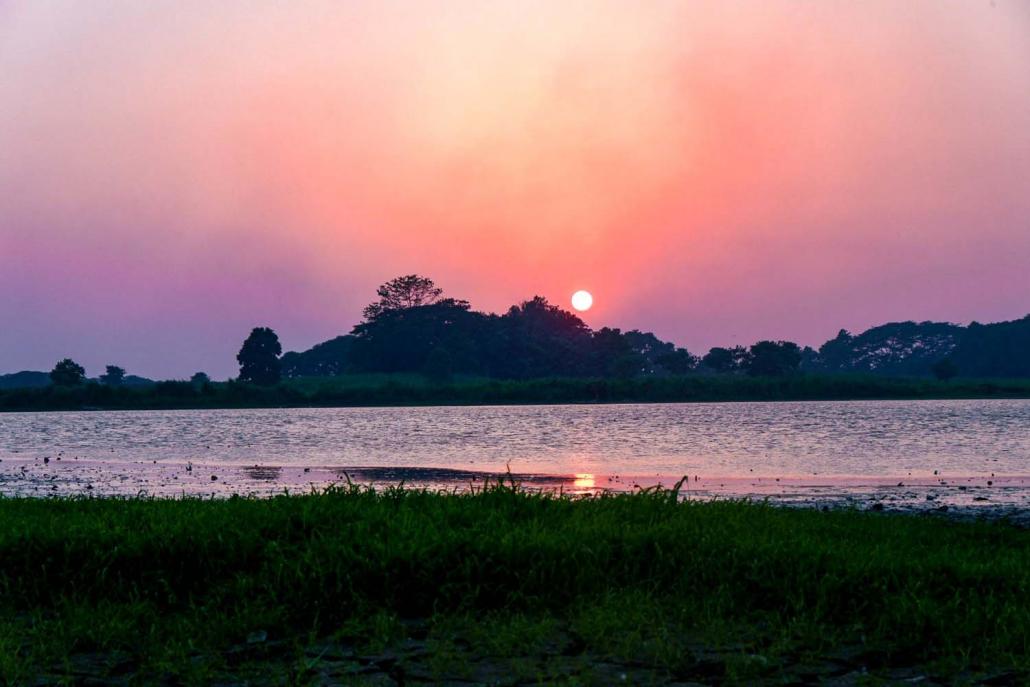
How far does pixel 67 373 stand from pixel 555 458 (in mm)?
99288

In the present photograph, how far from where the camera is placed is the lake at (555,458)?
27484 millimetres

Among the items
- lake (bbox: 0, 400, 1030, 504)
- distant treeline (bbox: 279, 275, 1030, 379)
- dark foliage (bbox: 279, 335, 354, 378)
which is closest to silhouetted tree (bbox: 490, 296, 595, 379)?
distant treeline (bbox: 279, 275, 1030, 379)

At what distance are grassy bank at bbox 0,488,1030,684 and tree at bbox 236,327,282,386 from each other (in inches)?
Answer: 5131

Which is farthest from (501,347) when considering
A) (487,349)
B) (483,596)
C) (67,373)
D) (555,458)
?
(483,596)

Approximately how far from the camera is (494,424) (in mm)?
70625

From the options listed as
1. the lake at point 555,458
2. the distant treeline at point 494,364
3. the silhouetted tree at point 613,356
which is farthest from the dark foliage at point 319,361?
the lake at point 555,458

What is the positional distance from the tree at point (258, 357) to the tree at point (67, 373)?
23.6 meters

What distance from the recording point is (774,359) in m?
147

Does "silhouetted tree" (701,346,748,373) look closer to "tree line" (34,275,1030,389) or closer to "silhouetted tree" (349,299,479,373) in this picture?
"tree line" (34,275,1030,389)

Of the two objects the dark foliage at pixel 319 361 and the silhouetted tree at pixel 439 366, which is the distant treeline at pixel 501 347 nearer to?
the silhouetted tree at pixel 439 366

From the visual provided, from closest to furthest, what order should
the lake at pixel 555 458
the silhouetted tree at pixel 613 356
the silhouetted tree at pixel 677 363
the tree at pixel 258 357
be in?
the lake at pixel 555 458
the tree at pixel 258 357
the silhouetted tree at pixel 613 356
the silhouetted tree at pixel 677 363

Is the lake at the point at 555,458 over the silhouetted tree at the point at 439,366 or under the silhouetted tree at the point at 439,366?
under

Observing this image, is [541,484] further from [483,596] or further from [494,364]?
[494,364]

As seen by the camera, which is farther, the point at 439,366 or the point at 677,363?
the point at 677,363
